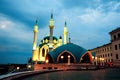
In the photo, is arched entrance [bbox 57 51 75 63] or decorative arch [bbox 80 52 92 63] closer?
arched entrance [bbox 57 51 75 63]

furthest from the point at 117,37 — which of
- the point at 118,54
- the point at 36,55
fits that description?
the point at 36,55

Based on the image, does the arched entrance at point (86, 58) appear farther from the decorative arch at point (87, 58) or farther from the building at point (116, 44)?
the building at point (116, 44)

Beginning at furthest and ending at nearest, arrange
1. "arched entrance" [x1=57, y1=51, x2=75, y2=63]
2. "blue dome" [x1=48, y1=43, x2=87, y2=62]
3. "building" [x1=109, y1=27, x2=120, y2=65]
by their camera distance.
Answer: "arched entrance" [x1=57, y1=51, x2=75, y2=63] < "blue dome" [x1=48, y1=43, x2=87, y2=62] < "building" [x1=109, y1=27, x2=120, y2=65]

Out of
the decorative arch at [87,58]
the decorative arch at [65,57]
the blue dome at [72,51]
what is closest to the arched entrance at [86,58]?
the decorative arch at [87,58]

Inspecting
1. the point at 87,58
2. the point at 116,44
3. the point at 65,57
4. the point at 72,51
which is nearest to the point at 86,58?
the point at 87,58

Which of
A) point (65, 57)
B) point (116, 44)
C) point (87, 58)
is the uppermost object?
point (116, 44)

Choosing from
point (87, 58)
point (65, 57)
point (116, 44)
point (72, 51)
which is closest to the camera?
point (116, 44)

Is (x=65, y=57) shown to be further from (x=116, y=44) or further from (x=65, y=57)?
(x=116, y=44)

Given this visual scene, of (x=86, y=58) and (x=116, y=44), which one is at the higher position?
(x=116, y=44)

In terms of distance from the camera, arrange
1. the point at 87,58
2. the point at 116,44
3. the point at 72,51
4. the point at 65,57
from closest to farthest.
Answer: the point at 116,44 < the point at 72,51 < the point at 65,57 < the point at 87,58

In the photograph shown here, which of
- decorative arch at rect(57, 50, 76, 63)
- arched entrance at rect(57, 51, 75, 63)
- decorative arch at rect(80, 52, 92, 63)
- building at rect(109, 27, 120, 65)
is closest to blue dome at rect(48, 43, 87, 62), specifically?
decorative arch at rect(57, 50, 76, 63)

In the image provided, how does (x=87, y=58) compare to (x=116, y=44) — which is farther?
(x=87, y=58)

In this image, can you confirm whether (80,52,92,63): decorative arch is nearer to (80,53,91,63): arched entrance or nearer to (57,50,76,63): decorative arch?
(80,53,91,63): arched entrance

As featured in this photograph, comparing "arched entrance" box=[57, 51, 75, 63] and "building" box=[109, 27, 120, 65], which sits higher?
"building" box=[109, 27, 120, 65]
